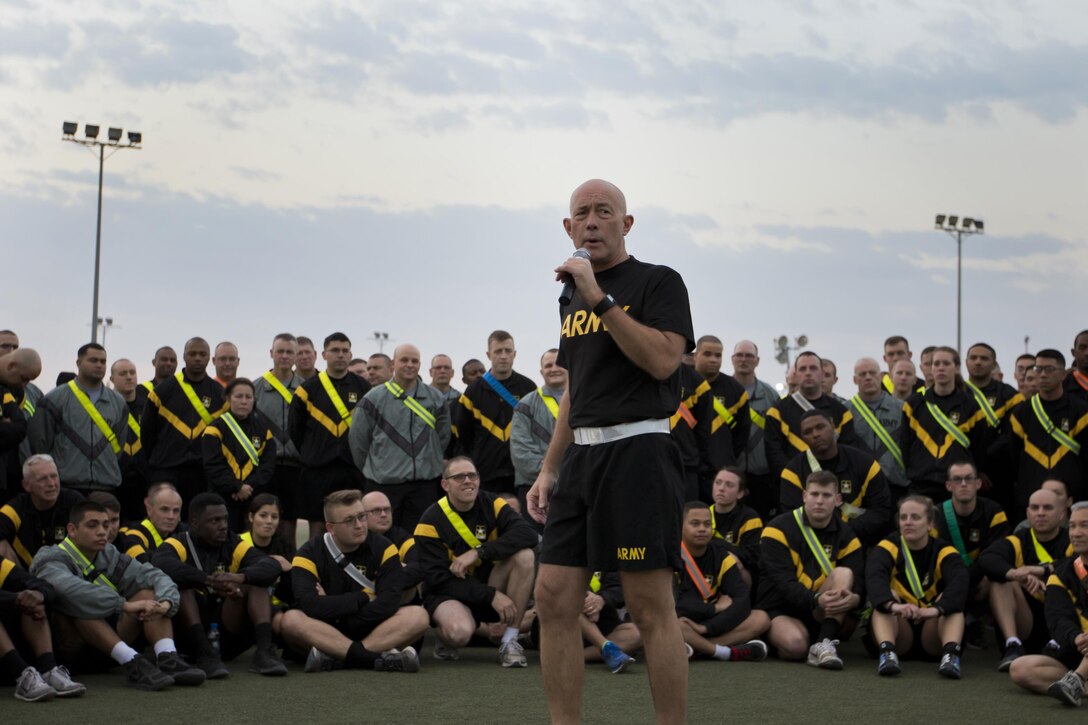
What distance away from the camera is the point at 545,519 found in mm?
4398

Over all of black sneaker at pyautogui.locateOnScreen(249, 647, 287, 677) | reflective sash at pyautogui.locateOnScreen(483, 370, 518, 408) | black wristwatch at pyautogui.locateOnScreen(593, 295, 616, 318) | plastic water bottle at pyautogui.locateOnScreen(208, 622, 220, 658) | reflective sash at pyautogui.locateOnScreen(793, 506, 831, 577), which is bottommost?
black sneaker at pyautogui.locateOnScreen(249, 647, 287, 677)

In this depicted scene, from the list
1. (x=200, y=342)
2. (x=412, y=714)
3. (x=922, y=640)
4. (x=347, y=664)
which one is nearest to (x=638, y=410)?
(x=412, y=714)

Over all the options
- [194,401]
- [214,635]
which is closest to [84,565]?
[214,635]

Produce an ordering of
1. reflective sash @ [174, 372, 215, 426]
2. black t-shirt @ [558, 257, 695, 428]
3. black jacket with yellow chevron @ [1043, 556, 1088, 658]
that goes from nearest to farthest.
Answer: black t-shirt @ [558, 257, 695, 428] → black jacket with yellow chevron @ [1043, 556, 1088, 658] → reflective sash @ [174, 372, 215, 426]

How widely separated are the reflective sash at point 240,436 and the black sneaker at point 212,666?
2367 millimetres

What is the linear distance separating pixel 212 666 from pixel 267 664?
322 millimetres

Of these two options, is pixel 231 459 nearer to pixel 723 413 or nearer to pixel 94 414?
pixel 94 414

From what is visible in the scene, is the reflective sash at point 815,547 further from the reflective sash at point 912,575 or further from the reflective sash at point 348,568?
the reflective sash at point 348,568

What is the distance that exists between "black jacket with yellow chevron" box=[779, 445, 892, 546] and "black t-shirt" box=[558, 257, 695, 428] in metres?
5.12

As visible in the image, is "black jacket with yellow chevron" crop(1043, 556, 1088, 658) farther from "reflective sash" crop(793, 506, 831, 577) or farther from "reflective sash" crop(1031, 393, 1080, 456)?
"reflective sash" crop(1031, 393, 1080, 456)

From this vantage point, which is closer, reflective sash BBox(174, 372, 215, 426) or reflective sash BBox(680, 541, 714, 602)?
reflective sash BBox(680, 541, 714, 602)

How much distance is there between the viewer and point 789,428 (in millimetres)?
9859

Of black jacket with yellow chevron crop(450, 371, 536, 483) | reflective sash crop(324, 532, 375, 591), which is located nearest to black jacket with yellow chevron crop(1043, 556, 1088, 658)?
reflective sash crop(324, 532, 375, 591)

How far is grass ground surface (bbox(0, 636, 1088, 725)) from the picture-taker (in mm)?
6188
